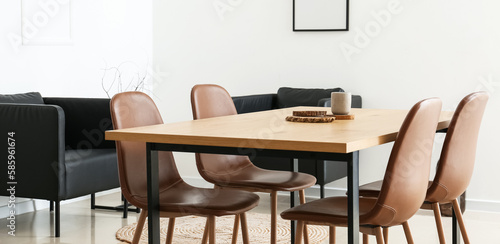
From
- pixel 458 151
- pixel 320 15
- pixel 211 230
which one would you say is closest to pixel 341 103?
pixel 458 151

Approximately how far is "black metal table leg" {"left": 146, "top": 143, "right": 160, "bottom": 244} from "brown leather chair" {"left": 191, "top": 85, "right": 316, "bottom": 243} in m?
0.64

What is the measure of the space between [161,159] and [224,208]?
436 mm

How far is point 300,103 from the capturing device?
16.5ft

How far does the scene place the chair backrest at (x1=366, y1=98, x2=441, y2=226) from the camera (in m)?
1.89

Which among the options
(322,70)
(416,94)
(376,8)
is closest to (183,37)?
(322,70)

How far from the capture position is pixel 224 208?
2.29 metres

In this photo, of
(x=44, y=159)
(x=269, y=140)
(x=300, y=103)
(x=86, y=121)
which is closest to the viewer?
(x=269, y=140)

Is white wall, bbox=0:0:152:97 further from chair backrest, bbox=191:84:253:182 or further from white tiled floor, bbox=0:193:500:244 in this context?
chair backrest, bbox=191:84:253:182

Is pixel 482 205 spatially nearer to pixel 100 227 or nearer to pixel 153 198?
pixel 100 227

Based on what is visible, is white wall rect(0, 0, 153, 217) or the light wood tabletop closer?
the light wood tabletop

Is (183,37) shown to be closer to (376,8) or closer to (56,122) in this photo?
(376,8)

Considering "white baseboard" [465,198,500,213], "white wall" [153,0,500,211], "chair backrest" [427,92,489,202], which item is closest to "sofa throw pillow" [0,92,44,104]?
"white wall" [153,0,500,211]

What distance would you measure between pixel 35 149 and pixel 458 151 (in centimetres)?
241

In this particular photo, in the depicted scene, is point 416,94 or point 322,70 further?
point 322,70
